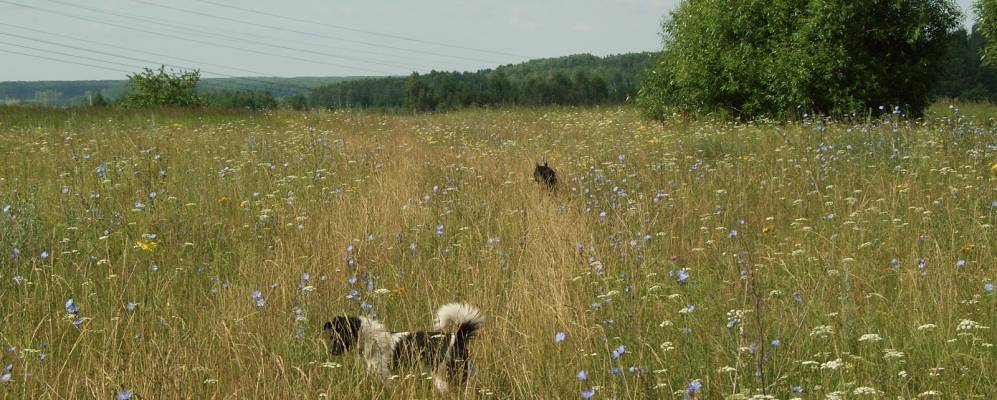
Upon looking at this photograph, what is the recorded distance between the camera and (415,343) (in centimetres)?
319

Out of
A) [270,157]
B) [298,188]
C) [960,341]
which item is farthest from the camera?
[270,157]

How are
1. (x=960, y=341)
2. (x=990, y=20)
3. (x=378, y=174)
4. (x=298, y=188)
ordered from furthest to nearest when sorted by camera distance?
(x=990, y=20) < (x=378, y=174) < (x=298, y=188) < (x=960, y=341)

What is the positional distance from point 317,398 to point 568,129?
499 inches

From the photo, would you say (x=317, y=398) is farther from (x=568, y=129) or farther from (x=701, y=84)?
(x=701, y=84)

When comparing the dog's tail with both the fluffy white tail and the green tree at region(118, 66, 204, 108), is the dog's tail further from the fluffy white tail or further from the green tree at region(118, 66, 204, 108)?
the green tree at region(118, 66, 204, 108)

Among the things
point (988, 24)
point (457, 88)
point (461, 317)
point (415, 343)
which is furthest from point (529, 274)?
point (457, 88)

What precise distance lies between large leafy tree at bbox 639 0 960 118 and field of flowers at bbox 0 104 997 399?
7.00 metres

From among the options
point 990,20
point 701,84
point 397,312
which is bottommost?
point 397,312

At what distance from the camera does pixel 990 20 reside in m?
16.9

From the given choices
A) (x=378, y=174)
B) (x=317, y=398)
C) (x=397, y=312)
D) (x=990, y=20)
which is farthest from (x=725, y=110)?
(x=317, y=398)

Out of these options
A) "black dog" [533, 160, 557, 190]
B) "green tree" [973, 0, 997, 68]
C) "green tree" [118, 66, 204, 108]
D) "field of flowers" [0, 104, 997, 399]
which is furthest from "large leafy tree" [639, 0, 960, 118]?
"green tree" [118, 66, 204, 108]

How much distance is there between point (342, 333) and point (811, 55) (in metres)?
14.4

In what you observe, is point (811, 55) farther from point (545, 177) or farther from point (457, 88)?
point (457, 88)

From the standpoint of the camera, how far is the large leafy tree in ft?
50.3
